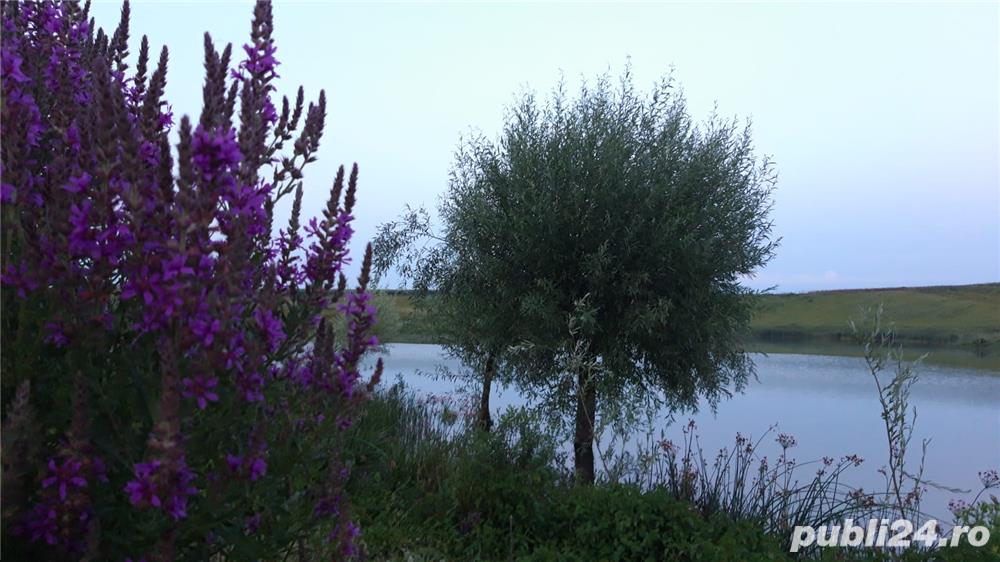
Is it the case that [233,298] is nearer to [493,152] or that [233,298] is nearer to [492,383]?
[493,152]

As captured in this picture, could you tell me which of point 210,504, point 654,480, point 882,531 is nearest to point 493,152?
point 654,480

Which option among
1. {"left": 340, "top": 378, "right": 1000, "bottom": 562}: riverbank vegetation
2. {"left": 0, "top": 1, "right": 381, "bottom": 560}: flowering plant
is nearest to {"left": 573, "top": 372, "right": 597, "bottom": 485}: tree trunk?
{"left": 340, "top": 378, "right": 1000, "bottom": 562}: riverbank vegetation

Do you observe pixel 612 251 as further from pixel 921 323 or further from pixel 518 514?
pixel 921 323

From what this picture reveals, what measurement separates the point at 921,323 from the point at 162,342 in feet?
181

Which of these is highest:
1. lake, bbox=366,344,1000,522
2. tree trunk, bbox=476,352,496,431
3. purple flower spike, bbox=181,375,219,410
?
purple flower spike, bbox=181,375,219,410

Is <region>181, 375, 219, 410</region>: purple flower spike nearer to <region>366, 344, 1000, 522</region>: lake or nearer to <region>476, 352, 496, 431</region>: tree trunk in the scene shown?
<region>366, 344, 1000, 522</region>: lake

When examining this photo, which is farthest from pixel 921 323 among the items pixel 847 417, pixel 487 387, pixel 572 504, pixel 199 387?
pixel 199 387

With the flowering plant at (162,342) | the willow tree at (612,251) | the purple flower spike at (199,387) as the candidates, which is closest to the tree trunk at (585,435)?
the willow tree at (612,251)

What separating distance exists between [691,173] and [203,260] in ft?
40.0

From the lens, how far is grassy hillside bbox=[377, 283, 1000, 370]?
4584 cm

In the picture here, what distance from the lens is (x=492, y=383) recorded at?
16.6m

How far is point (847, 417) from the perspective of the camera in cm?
2095

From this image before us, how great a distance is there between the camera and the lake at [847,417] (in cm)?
1322

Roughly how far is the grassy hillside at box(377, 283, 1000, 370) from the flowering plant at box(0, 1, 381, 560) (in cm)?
3999
